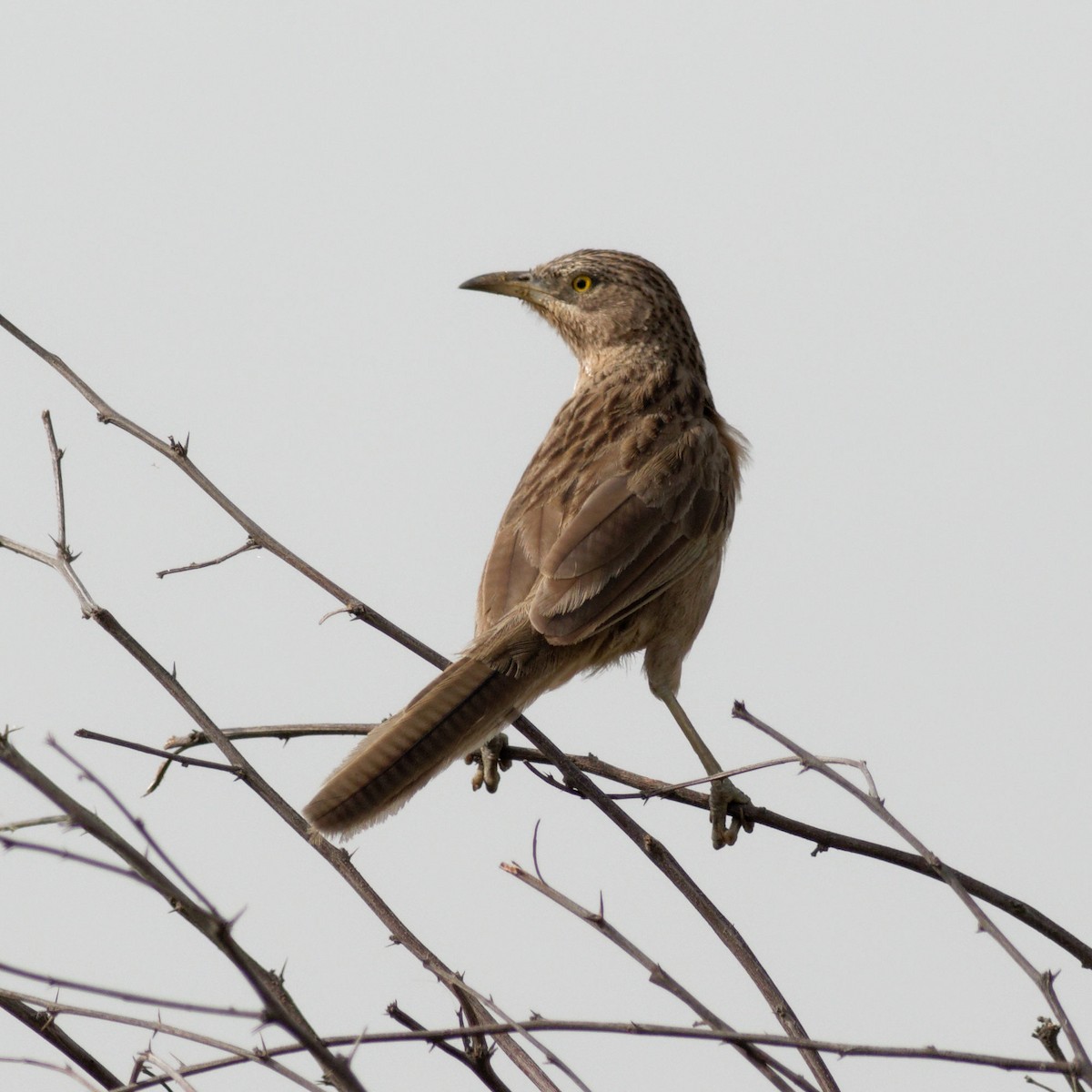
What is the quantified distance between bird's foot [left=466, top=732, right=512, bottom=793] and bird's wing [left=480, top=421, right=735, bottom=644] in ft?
1.48

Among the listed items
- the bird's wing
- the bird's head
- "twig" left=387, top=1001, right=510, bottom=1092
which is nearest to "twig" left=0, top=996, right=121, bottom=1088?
"twig" left=387, top=1001, right=510, bottom=1092

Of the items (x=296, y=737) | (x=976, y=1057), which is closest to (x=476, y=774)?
(x=296, y=737)

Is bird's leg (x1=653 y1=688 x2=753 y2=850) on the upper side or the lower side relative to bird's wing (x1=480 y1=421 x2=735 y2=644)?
lower

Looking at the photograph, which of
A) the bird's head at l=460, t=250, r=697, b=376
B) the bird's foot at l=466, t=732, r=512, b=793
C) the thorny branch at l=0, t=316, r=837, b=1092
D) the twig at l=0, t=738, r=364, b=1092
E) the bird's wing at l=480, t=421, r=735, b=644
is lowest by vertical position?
the twig at l=0, t=738, r=364, b=1092

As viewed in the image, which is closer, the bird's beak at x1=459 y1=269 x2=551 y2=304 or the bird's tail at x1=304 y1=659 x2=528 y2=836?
the bird's tail at x1=304 y1=659 x2=528 y2=836

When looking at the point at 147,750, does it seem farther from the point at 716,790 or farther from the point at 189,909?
the point at 716,790

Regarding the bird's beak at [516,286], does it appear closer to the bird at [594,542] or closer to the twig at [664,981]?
the bird at [594,542]

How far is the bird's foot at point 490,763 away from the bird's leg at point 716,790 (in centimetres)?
76

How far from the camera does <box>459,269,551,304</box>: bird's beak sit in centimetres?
771

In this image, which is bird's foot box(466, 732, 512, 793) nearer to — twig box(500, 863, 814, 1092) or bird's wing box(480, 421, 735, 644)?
bird's wing box(480, 421, 735, 644)

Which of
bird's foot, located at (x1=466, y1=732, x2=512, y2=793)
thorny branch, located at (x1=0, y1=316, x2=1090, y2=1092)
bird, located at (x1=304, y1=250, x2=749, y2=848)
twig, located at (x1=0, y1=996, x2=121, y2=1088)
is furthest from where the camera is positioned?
bird's foot, located at (x1=466, y1=732, x2=512, y2=793)

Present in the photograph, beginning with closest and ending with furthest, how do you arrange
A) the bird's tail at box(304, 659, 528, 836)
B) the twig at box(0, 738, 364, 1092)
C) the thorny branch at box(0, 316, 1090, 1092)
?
the twig at box(0, 738, 364, 1092), the thorny branch at box(0, 316, 1090, 1092), the bird's tail at box(304, 659, 528, 836)

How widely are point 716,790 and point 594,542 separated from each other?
1.00 metres

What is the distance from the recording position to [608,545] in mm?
5680
